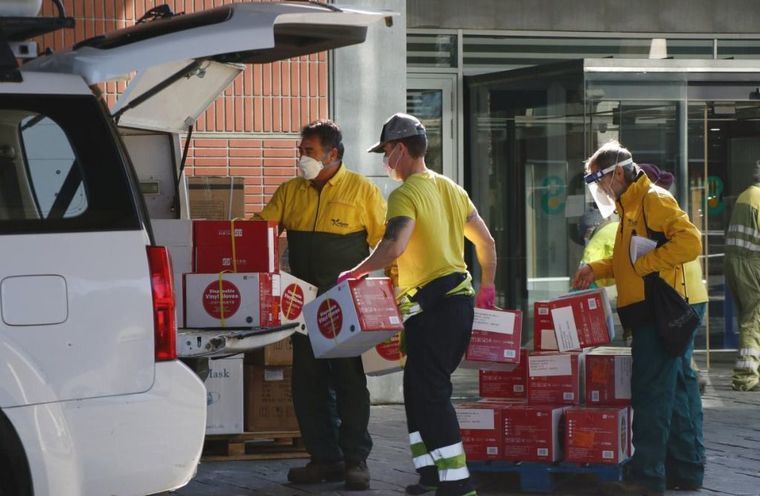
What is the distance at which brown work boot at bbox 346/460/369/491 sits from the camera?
23.5 feet

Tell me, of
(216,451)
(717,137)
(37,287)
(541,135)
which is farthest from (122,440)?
(717,137)

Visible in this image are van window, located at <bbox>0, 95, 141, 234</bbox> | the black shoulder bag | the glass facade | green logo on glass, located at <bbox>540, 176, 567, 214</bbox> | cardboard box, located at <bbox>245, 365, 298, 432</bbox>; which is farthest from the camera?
green logo on glass, located at <bbox>540, 176, 567, 214</bbox>

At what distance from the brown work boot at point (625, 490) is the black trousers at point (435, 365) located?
1076 millimetres

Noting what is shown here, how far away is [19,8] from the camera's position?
5.18 meters

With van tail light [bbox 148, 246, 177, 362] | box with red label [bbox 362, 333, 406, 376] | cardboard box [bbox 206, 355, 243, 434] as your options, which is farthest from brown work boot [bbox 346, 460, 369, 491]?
van tail light [bbox 148, 246, 177, 362]

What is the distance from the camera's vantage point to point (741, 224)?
37.6 ft

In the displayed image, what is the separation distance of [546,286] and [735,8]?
343 cm

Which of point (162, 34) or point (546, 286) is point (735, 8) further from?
point (162, 34)

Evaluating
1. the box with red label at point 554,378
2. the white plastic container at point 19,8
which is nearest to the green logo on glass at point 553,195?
the box with red label at point 554,378

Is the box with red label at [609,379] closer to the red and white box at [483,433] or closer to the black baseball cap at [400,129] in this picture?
the red and white box at [483,433]

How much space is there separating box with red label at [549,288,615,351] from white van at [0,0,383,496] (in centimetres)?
263

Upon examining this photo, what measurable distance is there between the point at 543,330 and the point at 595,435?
0.67m

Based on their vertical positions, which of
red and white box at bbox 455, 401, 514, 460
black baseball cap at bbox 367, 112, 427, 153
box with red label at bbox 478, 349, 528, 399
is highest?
black baseball cap at bbox 367, 112, 427, 153

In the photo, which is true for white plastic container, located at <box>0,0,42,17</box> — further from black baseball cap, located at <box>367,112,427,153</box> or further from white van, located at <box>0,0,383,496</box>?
black baseball cap, located at <box>367,112,427,153</box>
